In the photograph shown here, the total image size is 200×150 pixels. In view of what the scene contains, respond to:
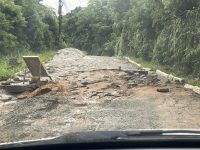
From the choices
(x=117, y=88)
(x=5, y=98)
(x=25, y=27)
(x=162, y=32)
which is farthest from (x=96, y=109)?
(x=25, y=27)

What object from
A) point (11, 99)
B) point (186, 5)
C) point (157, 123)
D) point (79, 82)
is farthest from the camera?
point (186, 5)

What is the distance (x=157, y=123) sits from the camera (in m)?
8.73

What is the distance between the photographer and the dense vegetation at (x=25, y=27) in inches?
1235

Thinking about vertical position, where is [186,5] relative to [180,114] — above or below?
above

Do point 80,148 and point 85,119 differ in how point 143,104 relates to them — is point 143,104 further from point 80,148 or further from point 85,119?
point 80,148

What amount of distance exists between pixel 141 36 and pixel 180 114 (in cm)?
2144

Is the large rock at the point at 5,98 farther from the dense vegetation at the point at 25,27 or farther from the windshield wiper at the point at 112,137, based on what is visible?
the dense vegetation at the point at 25,27

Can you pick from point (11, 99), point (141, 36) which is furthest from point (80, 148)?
point (141, 36)

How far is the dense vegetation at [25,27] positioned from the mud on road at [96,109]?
16558 millimetres

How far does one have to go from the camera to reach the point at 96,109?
1048 cm

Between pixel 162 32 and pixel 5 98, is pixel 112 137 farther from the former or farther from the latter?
pixel 162 32

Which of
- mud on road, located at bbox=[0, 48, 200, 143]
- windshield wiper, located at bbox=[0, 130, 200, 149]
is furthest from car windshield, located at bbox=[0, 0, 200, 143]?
windshield wiper, located at bbox=[0, 130, 200, 149]

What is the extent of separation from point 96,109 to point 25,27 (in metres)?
30.2

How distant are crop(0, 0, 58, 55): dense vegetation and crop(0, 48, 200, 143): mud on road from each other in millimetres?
16558
